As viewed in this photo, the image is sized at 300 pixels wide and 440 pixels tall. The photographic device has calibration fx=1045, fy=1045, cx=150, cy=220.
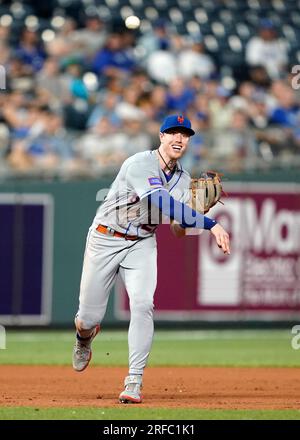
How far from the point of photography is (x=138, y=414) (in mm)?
6430

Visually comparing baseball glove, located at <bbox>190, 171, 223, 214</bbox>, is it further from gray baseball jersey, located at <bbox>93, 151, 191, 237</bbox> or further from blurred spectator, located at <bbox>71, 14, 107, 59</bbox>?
blurred spectator, located at <bbox>71, 14, 107, 59</bbox>

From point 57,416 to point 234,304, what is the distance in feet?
28.1

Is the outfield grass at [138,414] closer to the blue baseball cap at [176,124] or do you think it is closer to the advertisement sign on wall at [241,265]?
the blue baseball cap at [176,124]

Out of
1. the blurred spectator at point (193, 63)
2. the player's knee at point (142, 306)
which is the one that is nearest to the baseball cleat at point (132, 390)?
the player's knee at point (142, 306)

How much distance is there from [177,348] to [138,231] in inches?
225

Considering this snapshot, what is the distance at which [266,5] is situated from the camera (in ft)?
60.3

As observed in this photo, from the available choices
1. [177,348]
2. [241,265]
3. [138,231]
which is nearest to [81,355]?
[138,231]

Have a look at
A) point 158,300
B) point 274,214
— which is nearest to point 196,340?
point 158,300

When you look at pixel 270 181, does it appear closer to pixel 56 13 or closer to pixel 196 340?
pixel 196 340

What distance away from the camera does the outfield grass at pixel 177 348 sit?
A: 1109cm

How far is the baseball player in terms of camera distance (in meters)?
6.91

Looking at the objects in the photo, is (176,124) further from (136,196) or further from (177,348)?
(177,348)

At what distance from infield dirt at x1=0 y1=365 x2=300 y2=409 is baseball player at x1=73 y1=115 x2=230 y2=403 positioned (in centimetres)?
49

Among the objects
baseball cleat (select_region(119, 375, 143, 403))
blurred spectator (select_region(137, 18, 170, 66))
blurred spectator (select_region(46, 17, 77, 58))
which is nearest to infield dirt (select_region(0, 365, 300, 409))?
baseball cleat (select_region(119, 375, 143, 403))
